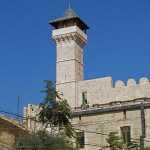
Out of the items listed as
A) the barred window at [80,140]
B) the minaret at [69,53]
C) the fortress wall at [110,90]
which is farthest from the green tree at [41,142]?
the minaret at [69,53]

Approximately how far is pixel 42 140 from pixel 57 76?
1520cm

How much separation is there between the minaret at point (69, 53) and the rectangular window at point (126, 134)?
743 cm

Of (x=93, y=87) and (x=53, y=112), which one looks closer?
(x=53, y=112)

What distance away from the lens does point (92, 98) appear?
40250 millimetres

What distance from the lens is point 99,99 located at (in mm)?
39812

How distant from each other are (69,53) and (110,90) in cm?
582

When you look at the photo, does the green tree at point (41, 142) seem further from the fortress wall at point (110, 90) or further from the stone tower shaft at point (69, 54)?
the stone tower shaft at point (69, 54)

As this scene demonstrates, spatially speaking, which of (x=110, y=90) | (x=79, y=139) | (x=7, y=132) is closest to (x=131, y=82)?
(x=110, y=90)

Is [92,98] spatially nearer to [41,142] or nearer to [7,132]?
[7,132]

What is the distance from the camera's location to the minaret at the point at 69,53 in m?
41.5

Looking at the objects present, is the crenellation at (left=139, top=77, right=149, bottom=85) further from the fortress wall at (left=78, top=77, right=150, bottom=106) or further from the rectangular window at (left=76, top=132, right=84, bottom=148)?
the rectangular window at (left=76, top=132, right=84, bottom=148)

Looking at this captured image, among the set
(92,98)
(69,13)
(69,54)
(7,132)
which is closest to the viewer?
(7,132)

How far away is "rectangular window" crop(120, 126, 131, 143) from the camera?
110 ft

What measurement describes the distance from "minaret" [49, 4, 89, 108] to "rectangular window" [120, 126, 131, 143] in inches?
293
